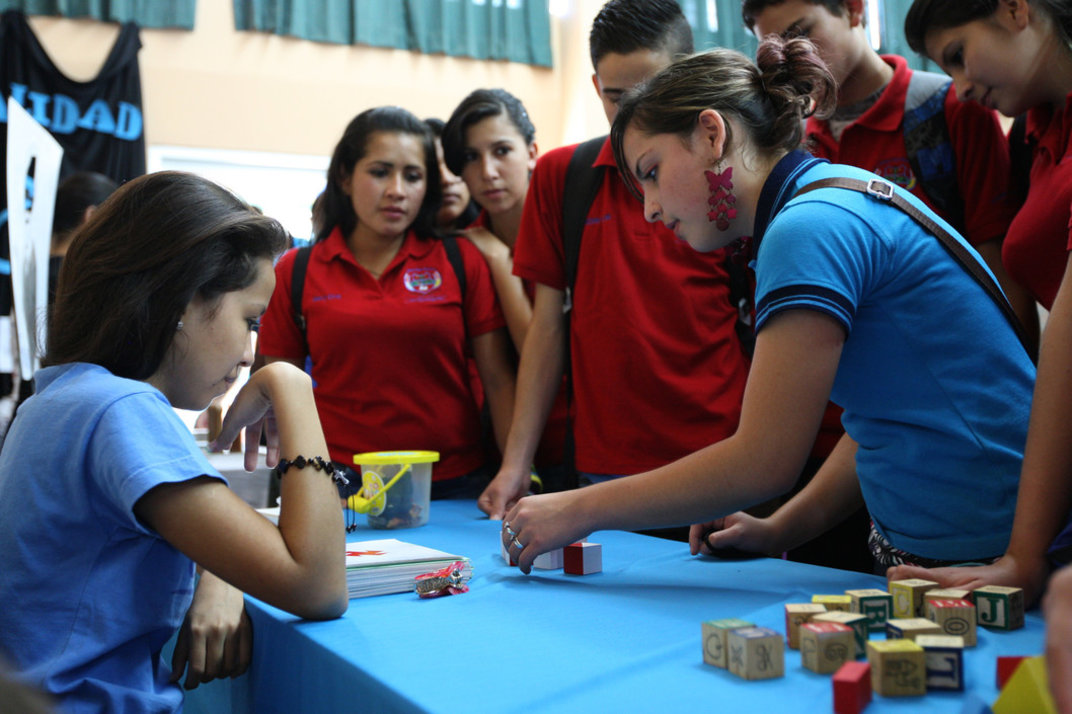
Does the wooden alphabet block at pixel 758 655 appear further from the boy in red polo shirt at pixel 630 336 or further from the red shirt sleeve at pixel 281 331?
the red shirt sleeve at pixel 281 331

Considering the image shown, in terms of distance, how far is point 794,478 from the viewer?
1.07 m

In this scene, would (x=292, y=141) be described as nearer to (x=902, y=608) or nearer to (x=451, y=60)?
(x=451, y=60)

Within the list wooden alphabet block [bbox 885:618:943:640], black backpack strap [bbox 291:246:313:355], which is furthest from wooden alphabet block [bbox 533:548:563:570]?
black backpack strap [bbox 291:246:313:355]

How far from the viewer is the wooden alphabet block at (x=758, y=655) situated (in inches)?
30.1

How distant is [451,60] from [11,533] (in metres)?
5.51

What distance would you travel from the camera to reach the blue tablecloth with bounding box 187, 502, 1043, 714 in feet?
2.44

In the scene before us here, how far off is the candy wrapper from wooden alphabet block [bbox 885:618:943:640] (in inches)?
21.8

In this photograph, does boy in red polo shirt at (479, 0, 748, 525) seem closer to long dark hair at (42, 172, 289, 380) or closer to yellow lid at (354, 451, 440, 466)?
yellow lid at (354, 451, 440, 466)

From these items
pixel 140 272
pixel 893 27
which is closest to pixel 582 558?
pixel 140 272

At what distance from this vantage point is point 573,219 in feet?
6.46

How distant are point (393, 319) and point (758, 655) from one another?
4.78 ft

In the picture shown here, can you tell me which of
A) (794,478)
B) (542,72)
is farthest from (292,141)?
(794,478)

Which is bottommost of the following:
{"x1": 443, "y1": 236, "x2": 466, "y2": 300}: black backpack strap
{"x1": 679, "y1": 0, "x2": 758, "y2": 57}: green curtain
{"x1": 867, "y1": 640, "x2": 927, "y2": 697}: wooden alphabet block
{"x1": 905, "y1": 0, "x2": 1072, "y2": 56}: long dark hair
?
{"x1": 867, "y1": 640, "x2": 927, "y2": 697}: wooden alphabet block

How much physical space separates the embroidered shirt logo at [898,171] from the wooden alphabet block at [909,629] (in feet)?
4.07
